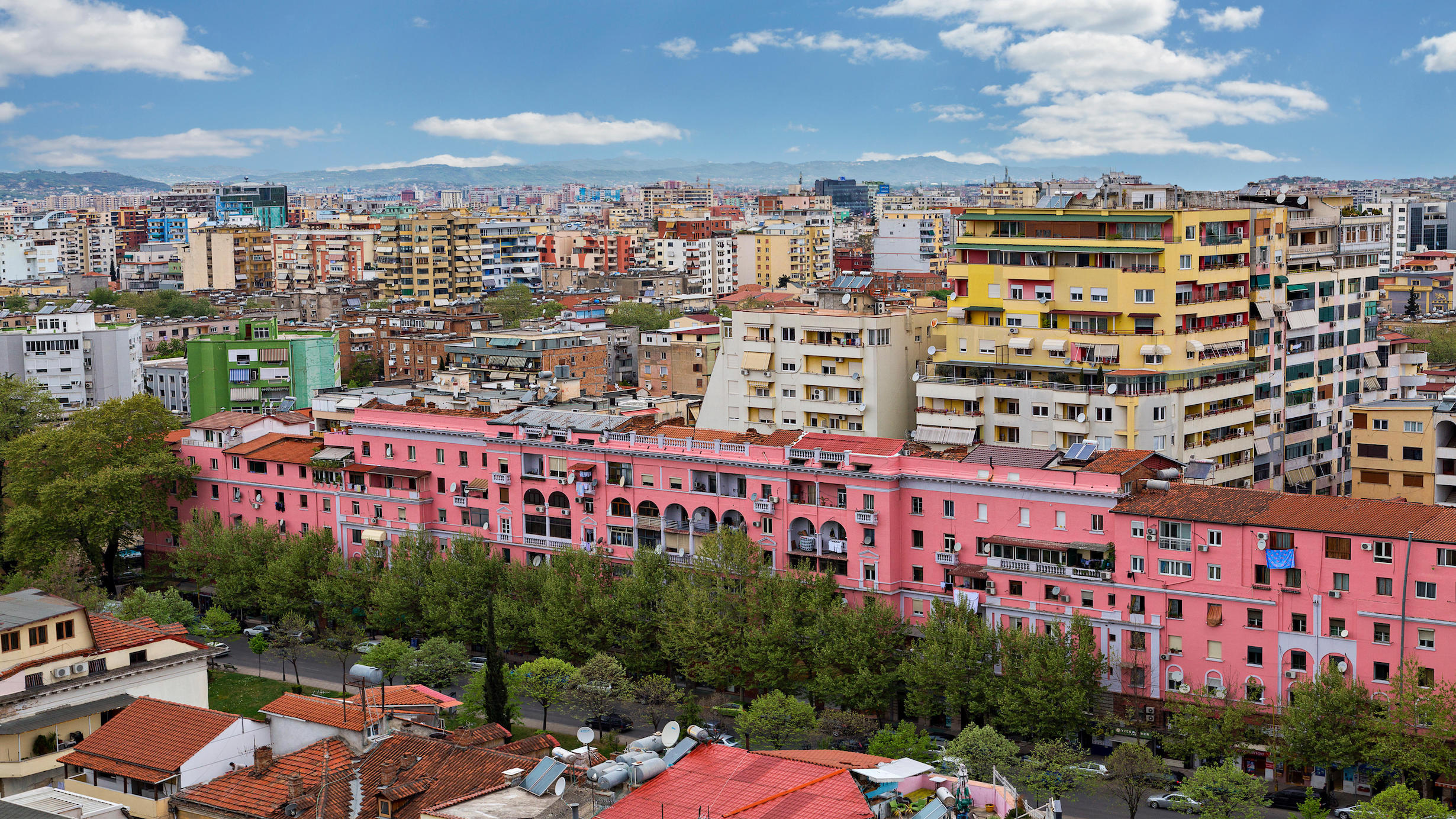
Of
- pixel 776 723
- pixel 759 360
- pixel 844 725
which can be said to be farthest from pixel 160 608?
pixel 844 725

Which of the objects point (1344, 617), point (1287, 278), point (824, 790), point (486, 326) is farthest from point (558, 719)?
point (486, 326)

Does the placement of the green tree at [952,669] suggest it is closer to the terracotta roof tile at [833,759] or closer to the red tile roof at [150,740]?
the terracotta roof tile at [833,759]

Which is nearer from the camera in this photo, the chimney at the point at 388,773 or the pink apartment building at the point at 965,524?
the chimney at the point at 388,773

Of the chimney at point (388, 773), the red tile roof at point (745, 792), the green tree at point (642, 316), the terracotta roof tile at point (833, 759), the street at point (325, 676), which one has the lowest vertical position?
the street at point (325, 676)

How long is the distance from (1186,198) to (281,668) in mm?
51663

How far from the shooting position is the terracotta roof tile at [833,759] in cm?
3681

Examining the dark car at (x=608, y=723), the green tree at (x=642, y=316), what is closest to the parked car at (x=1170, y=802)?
the dark car at (x=608, y=723)

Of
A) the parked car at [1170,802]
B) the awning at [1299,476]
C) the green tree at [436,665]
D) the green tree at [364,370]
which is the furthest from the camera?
the green tree at [364,370]

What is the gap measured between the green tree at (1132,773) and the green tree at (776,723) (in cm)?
1048

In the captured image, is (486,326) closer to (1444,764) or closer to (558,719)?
(558,719)

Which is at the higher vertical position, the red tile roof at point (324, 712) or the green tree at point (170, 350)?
the green tree at point (170, 350)

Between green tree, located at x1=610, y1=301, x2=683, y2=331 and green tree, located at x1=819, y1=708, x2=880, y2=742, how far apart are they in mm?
97065

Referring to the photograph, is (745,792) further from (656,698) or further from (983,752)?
(656,698)

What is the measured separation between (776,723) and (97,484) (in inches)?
1687
